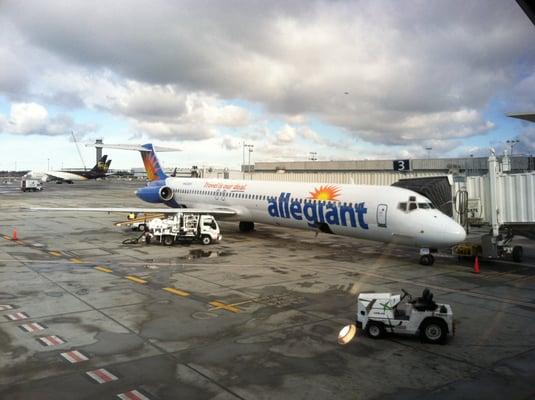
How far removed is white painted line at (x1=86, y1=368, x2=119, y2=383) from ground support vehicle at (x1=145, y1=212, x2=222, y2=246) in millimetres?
16800

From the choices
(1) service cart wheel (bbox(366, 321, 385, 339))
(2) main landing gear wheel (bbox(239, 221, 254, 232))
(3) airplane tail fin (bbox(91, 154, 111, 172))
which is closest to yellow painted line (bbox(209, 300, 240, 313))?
(1) service cart wheel (bbox(366, 321, 385, 339))

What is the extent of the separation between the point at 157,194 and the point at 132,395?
1157 inches

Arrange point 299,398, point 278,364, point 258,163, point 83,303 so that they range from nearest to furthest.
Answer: point 299,398 < point 278,364 < point 83,303 < point 258,163

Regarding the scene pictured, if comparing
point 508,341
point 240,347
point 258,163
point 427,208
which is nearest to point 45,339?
point 240,347

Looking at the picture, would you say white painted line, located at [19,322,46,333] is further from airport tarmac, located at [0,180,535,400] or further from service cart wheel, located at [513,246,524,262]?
service cart wheel, located at [513,246,524,262]

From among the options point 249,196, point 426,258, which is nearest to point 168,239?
point 249,196

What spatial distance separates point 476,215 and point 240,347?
1524 cm

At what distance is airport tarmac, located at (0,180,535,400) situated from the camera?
8.18 m

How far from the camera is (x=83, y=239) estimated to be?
2775 cm

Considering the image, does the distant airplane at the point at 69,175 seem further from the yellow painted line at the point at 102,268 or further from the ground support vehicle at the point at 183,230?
the yellow painted line at the point at 102,268

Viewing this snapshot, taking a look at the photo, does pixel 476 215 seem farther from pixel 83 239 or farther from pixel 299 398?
pixel 83 239

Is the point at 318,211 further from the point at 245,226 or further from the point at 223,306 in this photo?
the point at 223,306

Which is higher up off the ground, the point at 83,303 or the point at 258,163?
the point at 258,163

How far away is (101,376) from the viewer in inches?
332
